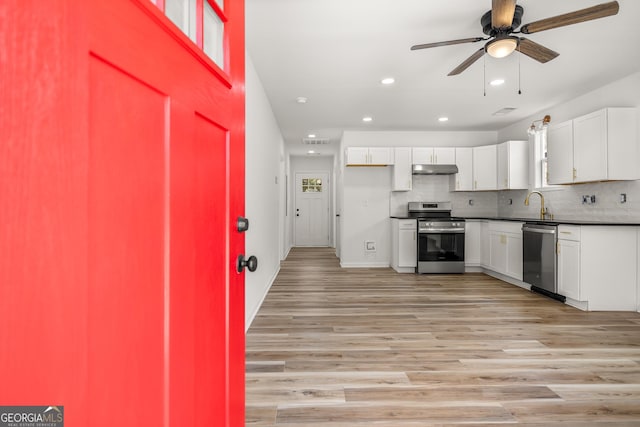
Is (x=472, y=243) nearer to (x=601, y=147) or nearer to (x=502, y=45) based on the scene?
(x=601, y=147)

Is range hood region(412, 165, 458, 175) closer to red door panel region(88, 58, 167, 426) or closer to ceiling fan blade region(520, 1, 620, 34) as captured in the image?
ceiling fan blade region(520, 1, 620, 34)

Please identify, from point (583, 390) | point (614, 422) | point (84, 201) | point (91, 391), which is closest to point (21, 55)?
point (84, 201)

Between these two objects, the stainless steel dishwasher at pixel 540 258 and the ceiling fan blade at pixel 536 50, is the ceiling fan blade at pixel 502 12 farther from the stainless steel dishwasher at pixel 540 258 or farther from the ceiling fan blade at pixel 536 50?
the stainless steel dishwasher at pixel 540 258

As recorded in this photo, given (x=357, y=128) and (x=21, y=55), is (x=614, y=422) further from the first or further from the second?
(x=357, y=128)

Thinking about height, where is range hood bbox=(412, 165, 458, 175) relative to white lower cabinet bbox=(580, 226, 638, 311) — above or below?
above

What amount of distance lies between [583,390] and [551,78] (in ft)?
10.6

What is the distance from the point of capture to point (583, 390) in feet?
6.39

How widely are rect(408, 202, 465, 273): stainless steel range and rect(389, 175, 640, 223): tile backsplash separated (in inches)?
29.9

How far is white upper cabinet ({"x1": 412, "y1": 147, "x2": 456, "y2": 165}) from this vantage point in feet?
19.2

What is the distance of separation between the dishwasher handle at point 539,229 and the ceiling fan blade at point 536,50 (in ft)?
6.94

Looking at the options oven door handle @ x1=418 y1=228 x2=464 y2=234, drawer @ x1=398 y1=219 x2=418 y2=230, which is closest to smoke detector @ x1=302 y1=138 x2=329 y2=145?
drawer @ x1=398 y1=219 x2=418 y2=230

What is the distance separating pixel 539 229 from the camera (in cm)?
412

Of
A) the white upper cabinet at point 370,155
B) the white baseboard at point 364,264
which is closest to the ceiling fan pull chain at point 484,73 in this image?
the white upper cabinet at point 370,155

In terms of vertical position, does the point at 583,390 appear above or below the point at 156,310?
below
